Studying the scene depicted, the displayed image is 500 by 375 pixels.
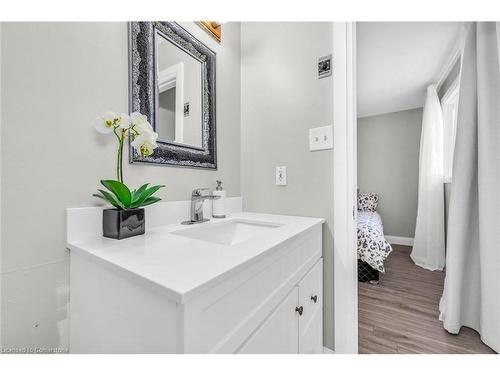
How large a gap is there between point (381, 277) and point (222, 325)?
2.38 meters

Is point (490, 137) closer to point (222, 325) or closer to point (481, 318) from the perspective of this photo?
point (481, 318)

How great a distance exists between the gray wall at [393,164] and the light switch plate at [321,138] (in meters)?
3.35

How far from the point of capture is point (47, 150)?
0.69m

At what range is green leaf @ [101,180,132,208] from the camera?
730 mm

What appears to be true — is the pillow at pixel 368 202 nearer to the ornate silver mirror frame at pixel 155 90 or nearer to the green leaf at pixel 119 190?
the ornate silver mirror frame at pixel 155 90

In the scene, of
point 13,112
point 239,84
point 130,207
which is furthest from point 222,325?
point 239,84

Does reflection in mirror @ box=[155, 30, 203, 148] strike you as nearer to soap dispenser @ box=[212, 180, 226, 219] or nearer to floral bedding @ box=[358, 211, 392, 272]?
soap dispenser @ box=[212, 180, 226, 219]

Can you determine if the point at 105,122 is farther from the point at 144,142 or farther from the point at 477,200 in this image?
the point at 477,200

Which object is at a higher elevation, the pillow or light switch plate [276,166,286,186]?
light switch plate [276,166,286,186]

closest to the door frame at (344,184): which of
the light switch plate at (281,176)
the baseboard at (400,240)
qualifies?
the light switch plate at (281,176)

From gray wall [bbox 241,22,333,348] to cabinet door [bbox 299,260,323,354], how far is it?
0.23 ft

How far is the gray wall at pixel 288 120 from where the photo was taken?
1.14 meters

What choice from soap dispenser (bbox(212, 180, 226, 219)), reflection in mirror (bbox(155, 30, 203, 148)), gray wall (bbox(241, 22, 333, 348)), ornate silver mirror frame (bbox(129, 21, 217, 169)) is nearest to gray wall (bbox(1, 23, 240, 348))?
ornate silver mirror frame (bbox(129, 21, 217, 169))
